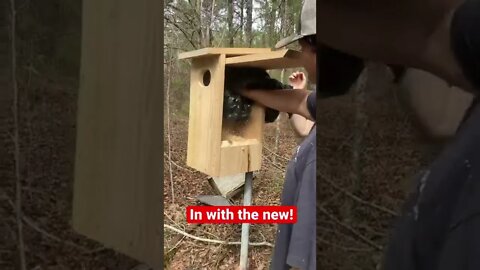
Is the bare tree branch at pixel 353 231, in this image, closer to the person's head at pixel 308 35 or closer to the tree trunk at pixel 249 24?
the person's head at pixel 308 35

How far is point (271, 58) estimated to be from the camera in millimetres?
1400

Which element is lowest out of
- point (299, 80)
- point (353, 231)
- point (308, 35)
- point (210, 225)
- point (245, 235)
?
point (210, 225)

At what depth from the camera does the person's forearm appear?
1.36m

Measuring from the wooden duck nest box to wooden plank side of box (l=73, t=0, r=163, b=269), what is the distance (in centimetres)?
78

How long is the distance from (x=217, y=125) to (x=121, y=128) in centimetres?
97

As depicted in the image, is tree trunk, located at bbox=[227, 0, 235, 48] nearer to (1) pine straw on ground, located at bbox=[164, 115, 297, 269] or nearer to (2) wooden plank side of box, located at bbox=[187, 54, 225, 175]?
(1) pine straw on ground, located at bbox=[164, 115, 297, 269]

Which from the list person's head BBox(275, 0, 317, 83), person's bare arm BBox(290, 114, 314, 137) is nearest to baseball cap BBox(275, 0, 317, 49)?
person's head BBox(275, 0, 317, 83)

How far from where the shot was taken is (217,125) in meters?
1.70

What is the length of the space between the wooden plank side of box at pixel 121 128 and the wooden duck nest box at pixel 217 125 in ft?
2.55

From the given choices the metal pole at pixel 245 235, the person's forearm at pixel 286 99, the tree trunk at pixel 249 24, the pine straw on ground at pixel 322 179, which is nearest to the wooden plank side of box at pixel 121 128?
the pine straw on ground at pixel 322 179

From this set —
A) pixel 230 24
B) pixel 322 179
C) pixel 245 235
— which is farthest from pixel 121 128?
pixel 230 24

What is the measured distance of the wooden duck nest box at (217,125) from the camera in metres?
1.64

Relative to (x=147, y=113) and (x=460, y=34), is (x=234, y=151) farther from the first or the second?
(x=460, y=34)

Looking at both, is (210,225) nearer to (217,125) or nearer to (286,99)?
(217,125)
